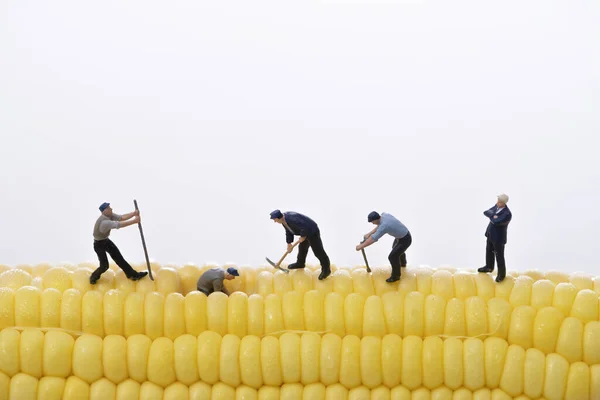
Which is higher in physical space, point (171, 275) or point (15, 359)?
point (171, 275)

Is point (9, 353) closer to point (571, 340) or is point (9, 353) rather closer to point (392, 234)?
point (392, 234)

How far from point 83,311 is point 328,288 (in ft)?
7.78

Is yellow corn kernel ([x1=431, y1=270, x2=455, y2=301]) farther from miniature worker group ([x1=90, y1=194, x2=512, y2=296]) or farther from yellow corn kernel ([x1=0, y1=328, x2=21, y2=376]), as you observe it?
yellow corn kernel ([x1=0, y1=328, x2=21, y2=376])

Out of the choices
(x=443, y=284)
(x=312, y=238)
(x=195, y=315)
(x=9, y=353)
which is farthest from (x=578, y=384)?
(x=9, y=353)

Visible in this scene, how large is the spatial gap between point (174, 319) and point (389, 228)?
225cm

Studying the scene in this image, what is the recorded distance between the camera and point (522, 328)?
7047mm

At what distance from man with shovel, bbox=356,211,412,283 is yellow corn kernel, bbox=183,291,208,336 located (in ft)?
5.32

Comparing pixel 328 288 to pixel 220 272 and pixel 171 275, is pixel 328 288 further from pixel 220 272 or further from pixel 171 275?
pixel 171 275

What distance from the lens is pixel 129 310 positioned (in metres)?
7.09

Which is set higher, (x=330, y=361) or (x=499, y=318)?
(x=499, y=318)

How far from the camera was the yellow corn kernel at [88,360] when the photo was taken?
693cm

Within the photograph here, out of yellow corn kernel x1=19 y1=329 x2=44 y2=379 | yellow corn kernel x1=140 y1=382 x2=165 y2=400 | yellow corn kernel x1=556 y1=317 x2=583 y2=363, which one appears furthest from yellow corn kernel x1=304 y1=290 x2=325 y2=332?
yellow corn kernel x1=19 y1=329 x2=44 y2=379

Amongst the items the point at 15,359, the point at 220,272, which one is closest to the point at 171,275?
the point at 220,272

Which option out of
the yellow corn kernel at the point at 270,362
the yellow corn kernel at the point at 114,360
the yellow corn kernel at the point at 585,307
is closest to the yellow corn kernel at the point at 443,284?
the yellow corn kernel at the point at 585,307
